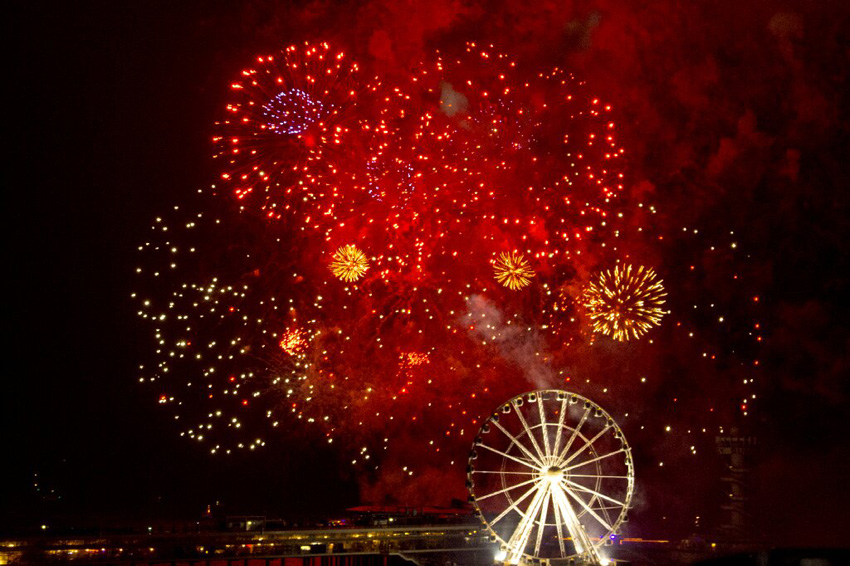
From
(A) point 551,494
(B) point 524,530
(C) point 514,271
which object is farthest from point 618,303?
(B) point 524,530

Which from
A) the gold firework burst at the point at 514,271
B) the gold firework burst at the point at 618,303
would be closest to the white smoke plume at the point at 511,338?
the gold firework burst at the point at 514,271

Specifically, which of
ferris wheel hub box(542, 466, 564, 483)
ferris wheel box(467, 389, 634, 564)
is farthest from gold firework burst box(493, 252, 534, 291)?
ferris wheel hub box(542, 466, 564, 483)

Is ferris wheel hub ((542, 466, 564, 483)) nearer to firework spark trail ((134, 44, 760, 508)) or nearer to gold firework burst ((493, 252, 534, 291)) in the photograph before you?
gold firework burst ((493, 252, 534, 291))

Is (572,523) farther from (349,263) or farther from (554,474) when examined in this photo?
(349,263)

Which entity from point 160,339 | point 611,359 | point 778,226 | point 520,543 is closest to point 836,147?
point 778,226

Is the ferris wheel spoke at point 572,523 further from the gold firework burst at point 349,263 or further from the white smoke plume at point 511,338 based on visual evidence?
the gold firework burst at point 349,263

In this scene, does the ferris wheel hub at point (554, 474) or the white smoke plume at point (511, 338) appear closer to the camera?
the ferris wheel hub at point (554, 474)
